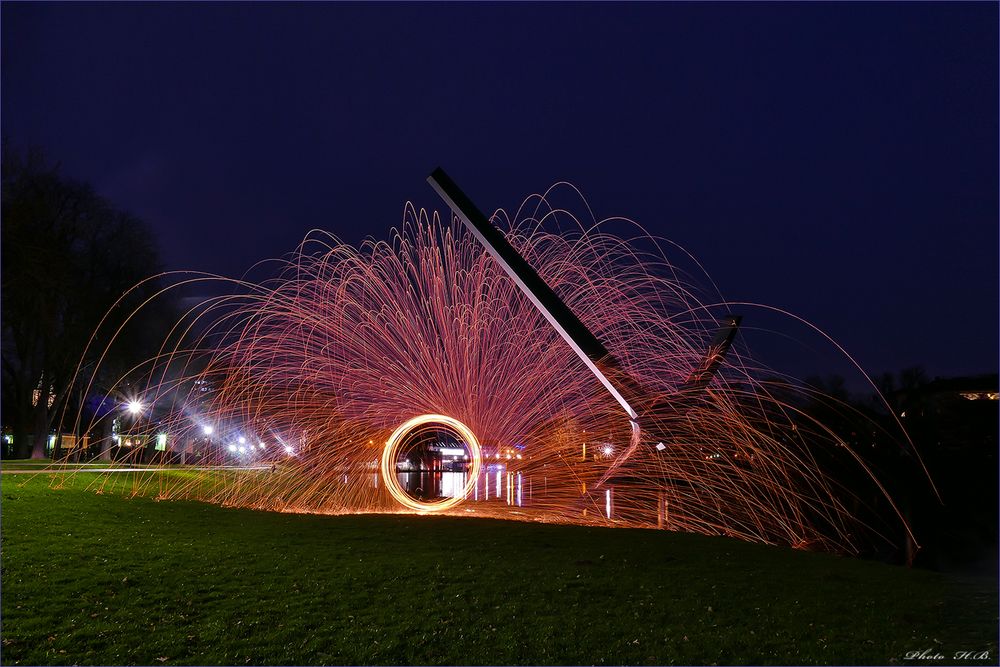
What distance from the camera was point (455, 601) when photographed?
7.14 metres

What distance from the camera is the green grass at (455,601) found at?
5.75m

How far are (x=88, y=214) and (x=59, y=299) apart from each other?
3719 millimetres

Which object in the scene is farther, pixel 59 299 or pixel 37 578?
pixel 59 299

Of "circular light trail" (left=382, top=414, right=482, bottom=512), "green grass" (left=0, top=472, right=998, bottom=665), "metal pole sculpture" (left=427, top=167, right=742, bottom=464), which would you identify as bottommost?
"green grass" (left=0, top=472, right=998, bottom=665)

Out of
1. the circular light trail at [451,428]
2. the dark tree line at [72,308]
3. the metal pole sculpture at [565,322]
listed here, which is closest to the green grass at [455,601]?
the metal pole sculpture at [565,322]

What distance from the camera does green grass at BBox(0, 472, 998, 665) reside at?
18.9 ft

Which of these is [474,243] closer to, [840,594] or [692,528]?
[692,528]

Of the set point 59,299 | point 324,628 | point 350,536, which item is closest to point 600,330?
point 350,536

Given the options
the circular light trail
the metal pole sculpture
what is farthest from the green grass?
the circular light trail

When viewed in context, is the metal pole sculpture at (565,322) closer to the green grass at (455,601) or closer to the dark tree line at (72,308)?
the green grass at (455,601)

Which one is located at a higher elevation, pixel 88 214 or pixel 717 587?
pixel 88 214

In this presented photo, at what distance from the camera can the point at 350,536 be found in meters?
11.3

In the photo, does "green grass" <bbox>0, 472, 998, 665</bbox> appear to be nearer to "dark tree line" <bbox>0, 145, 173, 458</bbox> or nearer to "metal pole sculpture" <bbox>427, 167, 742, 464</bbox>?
"metal pole sculpture" <bbox>427, 167, 742, 464</bbox>

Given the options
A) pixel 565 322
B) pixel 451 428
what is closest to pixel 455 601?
pixel 565 322
